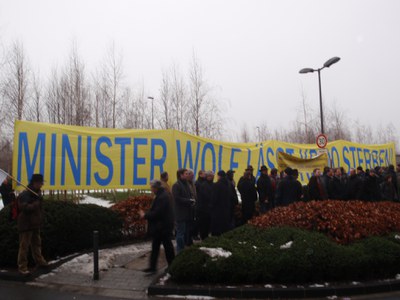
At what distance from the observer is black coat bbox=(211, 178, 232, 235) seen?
8.60 m

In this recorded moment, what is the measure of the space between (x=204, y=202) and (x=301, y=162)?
854cm

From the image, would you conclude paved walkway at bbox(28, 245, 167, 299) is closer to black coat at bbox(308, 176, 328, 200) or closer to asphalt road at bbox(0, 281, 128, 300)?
asphalt road at bbox(0, 281, 128, 300)

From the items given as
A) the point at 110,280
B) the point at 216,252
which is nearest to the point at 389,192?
the point at 216,252

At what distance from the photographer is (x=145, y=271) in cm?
732

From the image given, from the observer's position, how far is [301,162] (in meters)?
16.2

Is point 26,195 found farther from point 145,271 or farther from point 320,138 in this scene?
point 320,138

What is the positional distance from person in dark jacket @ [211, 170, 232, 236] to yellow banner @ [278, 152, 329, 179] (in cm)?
728

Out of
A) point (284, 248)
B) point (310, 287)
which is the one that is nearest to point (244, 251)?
point (284, 248)

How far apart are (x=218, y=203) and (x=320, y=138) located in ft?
30.9

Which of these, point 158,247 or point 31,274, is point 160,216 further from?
point 31,274

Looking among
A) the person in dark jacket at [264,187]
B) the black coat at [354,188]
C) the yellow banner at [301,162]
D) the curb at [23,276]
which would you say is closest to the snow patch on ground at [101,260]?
the curb at [23,276]

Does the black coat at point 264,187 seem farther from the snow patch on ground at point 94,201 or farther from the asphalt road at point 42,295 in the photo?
the snow patch on ground at point 94,201

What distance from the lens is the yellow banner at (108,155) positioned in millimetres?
9523

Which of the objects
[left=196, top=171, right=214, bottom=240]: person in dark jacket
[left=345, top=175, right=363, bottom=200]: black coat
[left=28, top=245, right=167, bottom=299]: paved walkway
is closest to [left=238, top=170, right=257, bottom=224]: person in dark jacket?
[left=196, top=171, right=214, bottom=240]: person in dark jacket
